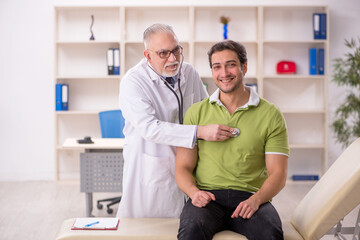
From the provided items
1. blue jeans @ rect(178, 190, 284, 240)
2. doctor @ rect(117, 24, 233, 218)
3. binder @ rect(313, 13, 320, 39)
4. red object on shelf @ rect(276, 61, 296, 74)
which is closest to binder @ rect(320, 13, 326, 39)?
binder @ rect(313, 13, 320, 39)

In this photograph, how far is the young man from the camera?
183 centimetres

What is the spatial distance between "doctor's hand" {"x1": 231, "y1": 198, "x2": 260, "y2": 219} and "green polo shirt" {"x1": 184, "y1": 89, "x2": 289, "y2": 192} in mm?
123

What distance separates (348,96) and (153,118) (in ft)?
11.2

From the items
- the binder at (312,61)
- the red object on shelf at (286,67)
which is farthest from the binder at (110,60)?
the binder at (312,61)

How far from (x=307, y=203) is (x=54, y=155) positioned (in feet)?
12.2

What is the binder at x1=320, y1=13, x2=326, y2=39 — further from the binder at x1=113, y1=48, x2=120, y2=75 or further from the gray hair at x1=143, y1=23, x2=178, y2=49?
the gray hair at x1=143, y1=23, x2=178, y2=49

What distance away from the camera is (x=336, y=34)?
5168 millimetres

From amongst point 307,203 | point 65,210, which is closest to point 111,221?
point 307,203

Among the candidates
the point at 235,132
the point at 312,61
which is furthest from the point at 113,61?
the point at 235,132

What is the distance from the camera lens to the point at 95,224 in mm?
1963

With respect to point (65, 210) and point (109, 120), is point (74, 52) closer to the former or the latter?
point (109, 120)

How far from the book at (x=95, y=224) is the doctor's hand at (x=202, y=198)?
352 mm

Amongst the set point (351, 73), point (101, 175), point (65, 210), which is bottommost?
point (65, 210)

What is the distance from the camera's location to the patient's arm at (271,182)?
72.0 inches
